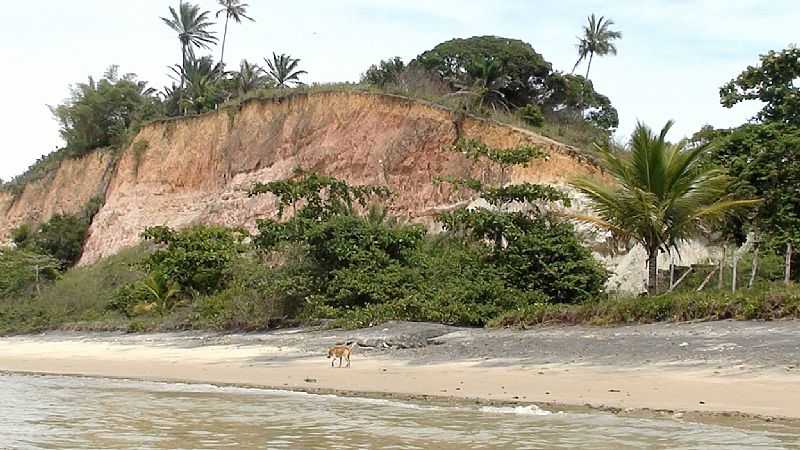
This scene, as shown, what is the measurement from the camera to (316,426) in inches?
359

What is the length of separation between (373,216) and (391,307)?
380 centimetres

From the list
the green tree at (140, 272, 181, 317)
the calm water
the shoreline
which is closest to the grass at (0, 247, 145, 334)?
the green tree at (140, 272, 181, 317)

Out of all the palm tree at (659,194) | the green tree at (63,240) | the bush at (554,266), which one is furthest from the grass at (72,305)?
the palm tree at (659,194)

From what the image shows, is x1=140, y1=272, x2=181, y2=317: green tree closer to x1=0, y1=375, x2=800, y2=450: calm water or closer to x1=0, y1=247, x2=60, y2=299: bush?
x1=0, y1=247, x2=60, y2=299: bush

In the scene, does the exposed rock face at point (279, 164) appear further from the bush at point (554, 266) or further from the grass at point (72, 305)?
the grass at point (72, 305)

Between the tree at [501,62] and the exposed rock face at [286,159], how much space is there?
703 cm

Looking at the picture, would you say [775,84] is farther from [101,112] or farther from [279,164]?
[101,112]

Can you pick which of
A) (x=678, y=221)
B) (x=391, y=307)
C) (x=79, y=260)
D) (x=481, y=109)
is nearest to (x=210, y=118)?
(x=79, y=260)

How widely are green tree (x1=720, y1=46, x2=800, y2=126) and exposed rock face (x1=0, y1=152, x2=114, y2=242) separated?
96.8 feet

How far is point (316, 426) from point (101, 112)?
123 ft

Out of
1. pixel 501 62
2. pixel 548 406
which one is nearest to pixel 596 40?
pixel 501 62

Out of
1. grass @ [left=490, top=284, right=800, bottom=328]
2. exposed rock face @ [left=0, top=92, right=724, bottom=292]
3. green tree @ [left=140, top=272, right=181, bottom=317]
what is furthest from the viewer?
exposed rock face @ [left=0, top=92, right=724, bottom=292]

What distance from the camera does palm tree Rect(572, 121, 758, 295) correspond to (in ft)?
53.7

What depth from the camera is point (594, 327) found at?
14.8m
